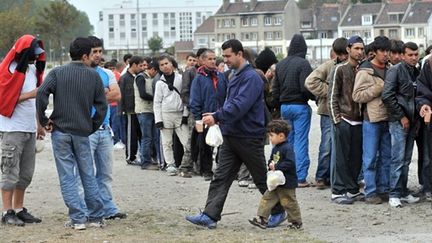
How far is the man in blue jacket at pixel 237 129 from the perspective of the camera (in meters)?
9.54

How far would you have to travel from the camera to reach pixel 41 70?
10227 mm

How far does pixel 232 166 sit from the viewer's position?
32.1 ft

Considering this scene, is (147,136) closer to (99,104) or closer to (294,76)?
(294,76)

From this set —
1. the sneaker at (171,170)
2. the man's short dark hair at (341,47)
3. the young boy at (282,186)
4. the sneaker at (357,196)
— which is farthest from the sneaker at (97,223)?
the sneaker at (171,170)

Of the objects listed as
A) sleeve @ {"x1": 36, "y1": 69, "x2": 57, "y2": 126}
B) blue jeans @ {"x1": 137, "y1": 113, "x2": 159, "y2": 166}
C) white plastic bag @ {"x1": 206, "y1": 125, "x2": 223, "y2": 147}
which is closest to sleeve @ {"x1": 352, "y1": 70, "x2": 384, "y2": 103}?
white plastic bag @ {"x1": 206, "y1": 125, "x2": 223, "y2": 147}

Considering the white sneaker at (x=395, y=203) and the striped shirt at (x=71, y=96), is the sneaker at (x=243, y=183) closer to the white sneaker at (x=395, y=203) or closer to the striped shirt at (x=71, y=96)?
the white sneaker at (x=395, y=203)

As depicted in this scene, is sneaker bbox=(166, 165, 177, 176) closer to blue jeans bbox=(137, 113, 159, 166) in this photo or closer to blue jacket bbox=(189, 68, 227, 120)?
blue jeans bbox=(137, 113, 159, 166)

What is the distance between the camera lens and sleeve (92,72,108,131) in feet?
31.6

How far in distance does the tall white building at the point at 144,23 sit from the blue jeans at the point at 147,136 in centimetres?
16362

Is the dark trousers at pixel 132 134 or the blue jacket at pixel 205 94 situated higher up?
the blue jacket at pixel 205 94

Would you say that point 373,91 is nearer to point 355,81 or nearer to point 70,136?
point 355,81

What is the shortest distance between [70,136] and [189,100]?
14.8 feet

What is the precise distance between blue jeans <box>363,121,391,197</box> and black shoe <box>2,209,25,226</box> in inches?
166

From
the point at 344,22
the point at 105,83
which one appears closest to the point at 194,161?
the point at 105,83
